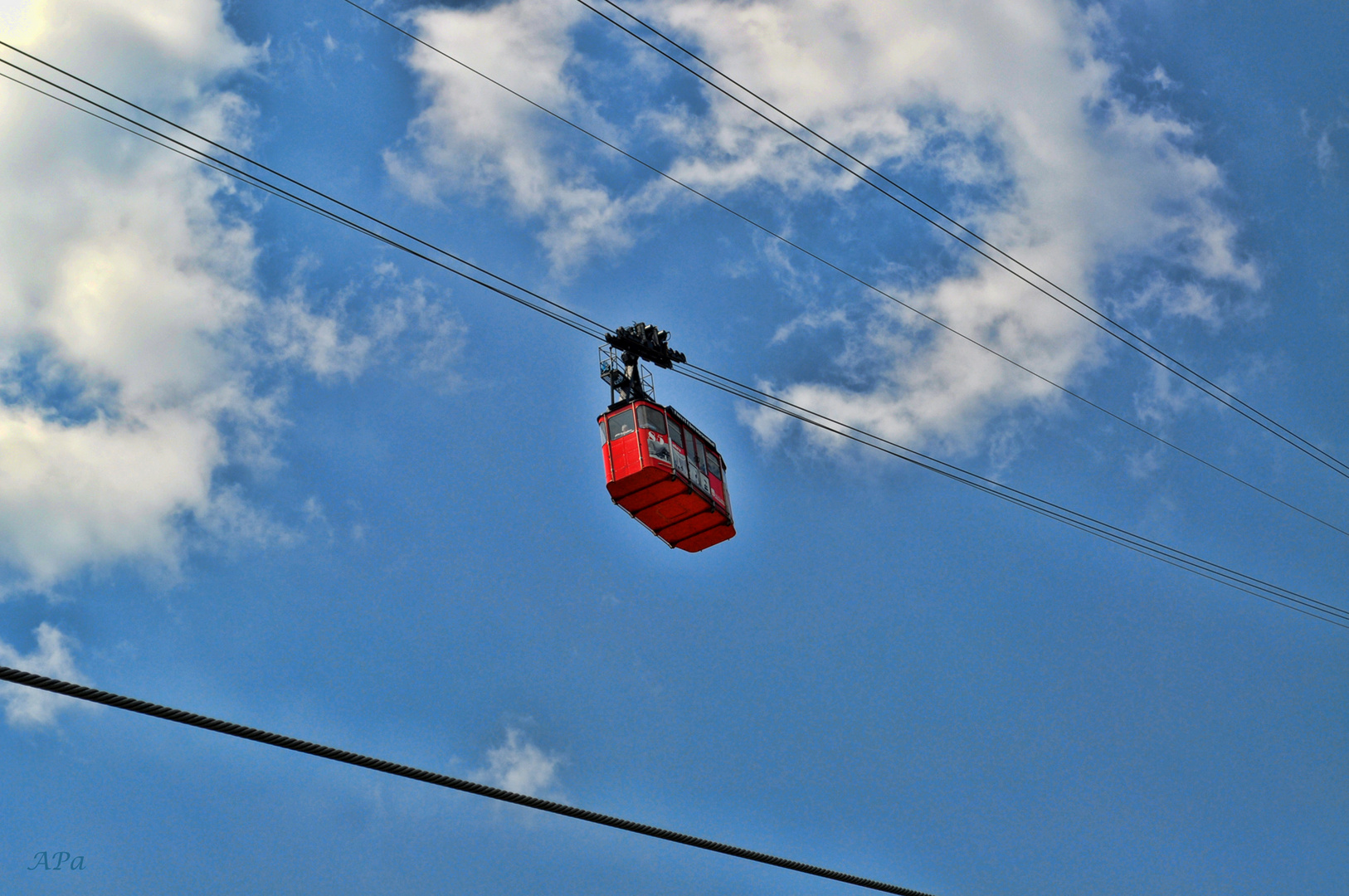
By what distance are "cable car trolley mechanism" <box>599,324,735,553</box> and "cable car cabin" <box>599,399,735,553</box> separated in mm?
21

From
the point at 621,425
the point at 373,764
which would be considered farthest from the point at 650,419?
the point at 373,764

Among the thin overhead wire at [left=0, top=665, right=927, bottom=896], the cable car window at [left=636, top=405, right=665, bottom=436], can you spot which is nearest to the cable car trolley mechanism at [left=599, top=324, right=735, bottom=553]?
the cable car window at [left=636, top=405, right=665, bottom=436]

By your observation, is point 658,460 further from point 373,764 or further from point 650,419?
point 373,764

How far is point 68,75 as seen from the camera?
22.0 meters

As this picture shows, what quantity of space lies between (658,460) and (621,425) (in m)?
1.57

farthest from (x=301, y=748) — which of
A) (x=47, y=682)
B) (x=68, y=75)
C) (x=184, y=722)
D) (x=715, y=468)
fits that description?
(x=715, y=468)

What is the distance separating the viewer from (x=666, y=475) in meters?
30.7

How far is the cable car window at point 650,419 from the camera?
103 feet

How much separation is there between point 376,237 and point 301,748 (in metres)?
15.7

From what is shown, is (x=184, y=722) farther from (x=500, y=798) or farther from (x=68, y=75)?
(x=68, y=75)

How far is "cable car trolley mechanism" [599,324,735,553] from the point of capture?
30844 millimetres

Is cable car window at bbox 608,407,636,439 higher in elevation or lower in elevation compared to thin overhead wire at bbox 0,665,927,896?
higher

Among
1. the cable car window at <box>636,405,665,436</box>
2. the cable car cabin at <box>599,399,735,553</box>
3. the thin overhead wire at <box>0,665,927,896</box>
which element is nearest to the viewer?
the thin overhead wire at <box>0,665,927,896</box>

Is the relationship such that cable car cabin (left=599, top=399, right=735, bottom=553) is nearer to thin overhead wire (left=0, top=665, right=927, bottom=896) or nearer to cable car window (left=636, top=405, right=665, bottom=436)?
cable car window (left=636, top=405, right=665, bottom=436)
